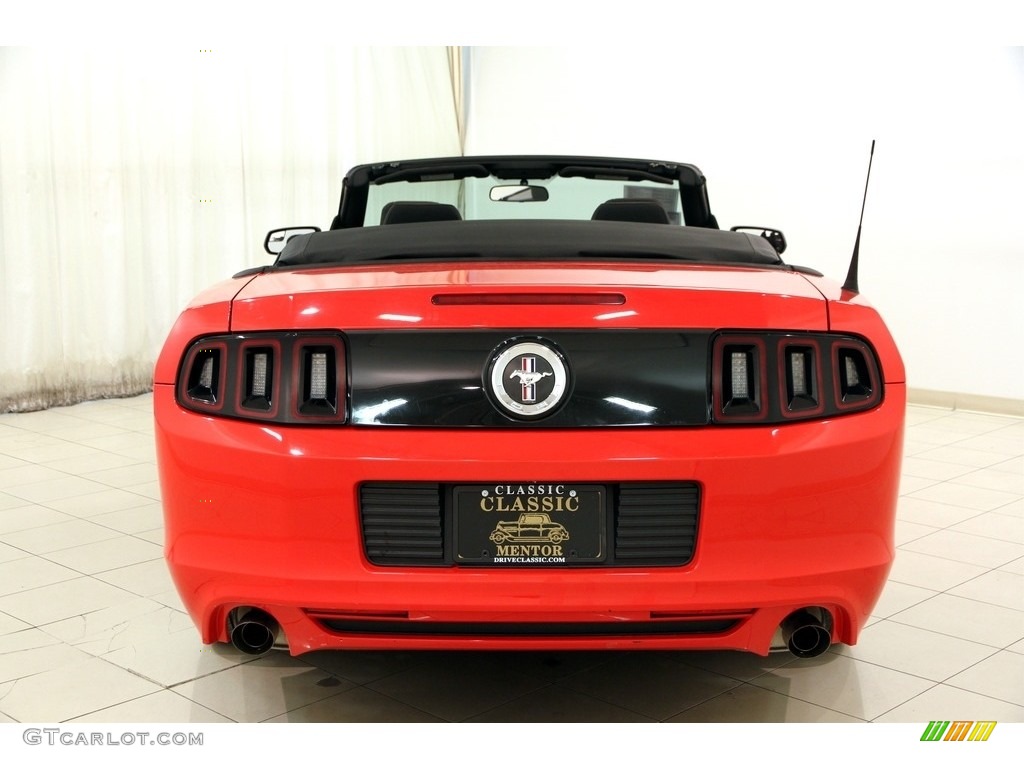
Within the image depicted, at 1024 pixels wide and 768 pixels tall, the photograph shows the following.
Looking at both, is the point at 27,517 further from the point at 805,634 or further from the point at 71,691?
the point at 805,634

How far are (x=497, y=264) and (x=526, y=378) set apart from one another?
0.47 m

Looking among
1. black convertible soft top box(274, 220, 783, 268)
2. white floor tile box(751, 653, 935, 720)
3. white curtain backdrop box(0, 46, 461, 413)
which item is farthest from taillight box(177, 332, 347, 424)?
white curtain backdrop box(0, 46, 461, 413)

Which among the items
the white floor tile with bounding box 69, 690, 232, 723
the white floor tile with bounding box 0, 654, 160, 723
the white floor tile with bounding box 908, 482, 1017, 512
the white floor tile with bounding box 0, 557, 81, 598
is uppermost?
the white floor tile with bounding box 69, 690, 232, 723

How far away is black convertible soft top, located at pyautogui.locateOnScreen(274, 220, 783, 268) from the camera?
2.64m

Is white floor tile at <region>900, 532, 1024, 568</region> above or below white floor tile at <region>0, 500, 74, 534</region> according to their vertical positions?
above

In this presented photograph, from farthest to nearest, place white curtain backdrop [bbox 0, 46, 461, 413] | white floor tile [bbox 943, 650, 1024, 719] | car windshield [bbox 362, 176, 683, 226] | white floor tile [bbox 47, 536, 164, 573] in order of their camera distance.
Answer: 1. car windshield [bbox 362, 176, 683, 226]
2. white curtain backdrop [bbox 0, 46, 461, 413]
3. white floor tile [bbox 47, 536, 164, 573]
4. white floor tile [bbox 943, 650, 1024, 719]

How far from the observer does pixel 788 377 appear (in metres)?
2.07

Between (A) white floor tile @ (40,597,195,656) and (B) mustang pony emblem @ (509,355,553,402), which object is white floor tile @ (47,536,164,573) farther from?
(B) mustang pony emblem @ (509,355,553,402)

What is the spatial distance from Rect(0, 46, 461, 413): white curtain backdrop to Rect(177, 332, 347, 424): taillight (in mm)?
5272

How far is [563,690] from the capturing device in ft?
8.56

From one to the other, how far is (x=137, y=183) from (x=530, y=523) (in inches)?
249

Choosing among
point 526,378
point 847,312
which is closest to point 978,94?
point 847,312

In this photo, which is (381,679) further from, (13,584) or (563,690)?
(13,584)

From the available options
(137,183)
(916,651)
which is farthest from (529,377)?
(137,183)
